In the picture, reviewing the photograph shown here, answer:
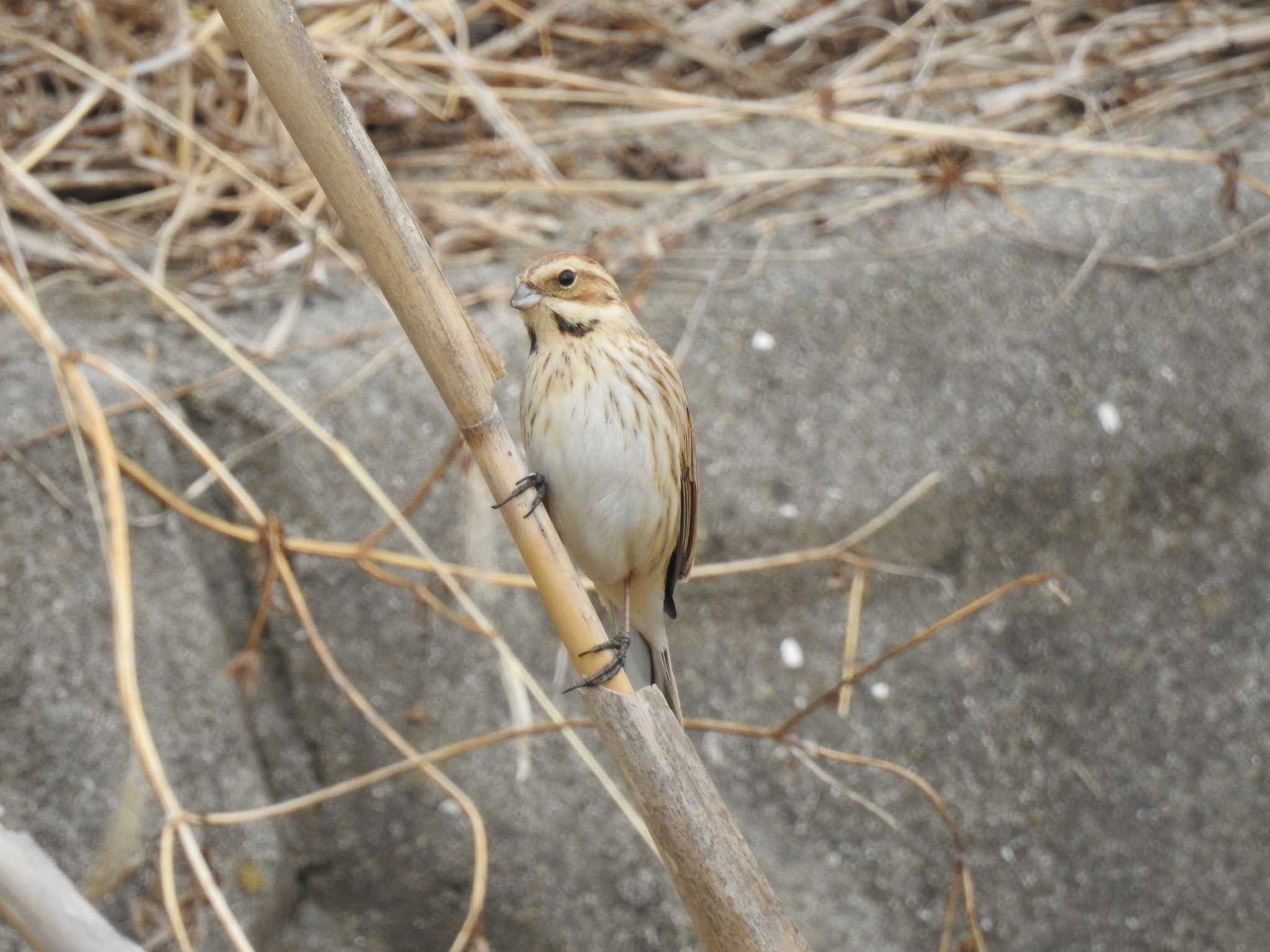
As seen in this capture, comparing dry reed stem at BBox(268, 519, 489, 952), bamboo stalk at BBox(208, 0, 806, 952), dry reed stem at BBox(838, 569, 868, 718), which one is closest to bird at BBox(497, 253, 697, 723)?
dry reed stem at BBox(268, 519, 489, 952)

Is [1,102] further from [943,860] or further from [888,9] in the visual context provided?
[943,860]

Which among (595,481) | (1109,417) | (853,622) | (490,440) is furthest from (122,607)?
(1109,417)

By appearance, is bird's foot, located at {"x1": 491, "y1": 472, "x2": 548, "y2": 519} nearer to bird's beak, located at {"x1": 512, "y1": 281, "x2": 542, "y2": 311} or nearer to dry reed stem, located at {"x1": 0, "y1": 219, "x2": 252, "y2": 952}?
bird's beak, located at {"x1": 512, "y1": 281, "x2": 542, "y2": 311}

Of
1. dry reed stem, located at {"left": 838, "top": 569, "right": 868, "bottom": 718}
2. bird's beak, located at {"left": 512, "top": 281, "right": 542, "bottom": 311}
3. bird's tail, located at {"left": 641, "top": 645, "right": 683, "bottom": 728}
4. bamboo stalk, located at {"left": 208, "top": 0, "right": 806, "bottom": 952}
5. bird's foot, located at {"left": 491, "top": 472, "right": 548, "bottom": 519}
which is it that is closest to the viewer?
bamboo stalk, located at {"left": 208, "top": 0, "right": 806, "bottom": 952}

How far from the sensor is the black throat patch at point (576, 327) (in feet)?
8.46

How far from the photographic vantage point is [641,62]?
14.5ft

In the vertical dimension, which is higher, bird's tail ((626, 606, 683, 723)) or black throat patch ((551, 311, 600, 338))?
black throat patch ((551, 311, 600, 338))

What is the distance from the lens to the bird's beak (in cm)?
249

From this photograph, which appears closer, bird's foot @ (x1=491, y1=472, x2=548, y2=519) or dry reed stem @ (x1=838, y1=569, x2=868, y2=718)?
bird's foot @ (x1=491, y1=472, x2=548, y2=519)

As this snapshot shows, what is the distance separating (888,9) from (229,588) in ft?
8.79

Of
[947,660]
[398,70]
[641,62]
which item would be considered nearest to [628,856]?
[947,660]

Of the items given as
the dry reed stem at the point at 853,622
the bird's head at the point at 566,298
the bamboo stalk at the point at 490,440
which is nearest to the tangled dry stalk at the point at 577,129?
the dry reed stem at the point at 853,622

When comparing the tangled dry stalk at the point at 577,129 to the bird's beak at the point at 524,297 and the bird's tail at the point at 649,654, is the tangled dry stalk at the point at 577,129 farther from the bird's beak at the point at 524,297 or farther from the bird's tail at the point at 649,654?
the bird's beak at the point at 524,297

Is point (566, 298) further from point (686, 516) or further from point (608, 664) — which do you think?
point (608, 664)
